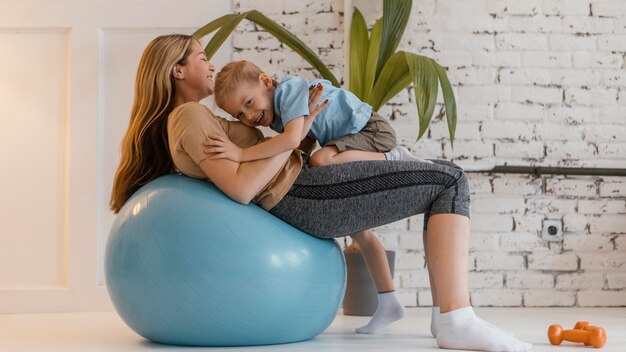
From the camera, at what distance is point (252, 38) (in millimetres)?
3678

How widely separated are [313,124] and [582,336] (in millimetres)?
955

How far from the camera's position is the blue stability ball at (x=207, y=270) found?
2.13 metres

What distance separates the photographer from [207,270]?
212 cm

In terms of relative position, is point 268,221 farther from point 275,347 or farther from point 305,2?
point 305,2

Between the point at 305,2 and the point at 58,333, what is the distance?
180 centimetres

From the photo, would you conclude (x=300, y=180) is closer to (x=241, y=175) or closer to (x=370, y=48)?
(x=241, y=175)

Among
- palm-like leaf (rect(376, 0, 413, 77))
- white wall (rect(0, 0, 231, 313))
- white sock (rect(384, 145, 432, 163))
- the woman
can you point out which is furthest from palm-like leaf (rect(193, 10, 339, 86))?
white sock (rect(384, 145, 432, 163))

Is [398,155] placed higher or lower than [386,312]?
higher

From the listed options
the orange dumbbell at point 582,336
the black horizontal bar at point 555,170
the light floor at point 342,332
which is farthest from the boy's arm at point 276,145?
the black horizontal bar at point 555,170

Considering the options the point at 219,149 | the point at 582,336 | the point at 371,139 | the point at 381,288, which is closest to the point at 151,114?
the point at 219,149

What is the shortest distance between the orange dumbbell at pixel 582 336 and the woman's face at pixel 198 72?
119 centimetres

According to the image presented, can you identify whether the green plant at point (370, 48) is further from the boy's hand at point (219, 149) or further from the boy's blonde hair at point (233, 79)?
the boy's hand at point (219, 149)

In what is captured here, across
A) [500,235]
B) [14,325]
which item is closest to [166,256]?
A: [14,325]

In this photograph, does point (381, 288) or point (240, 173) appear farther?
point (381, 288)
